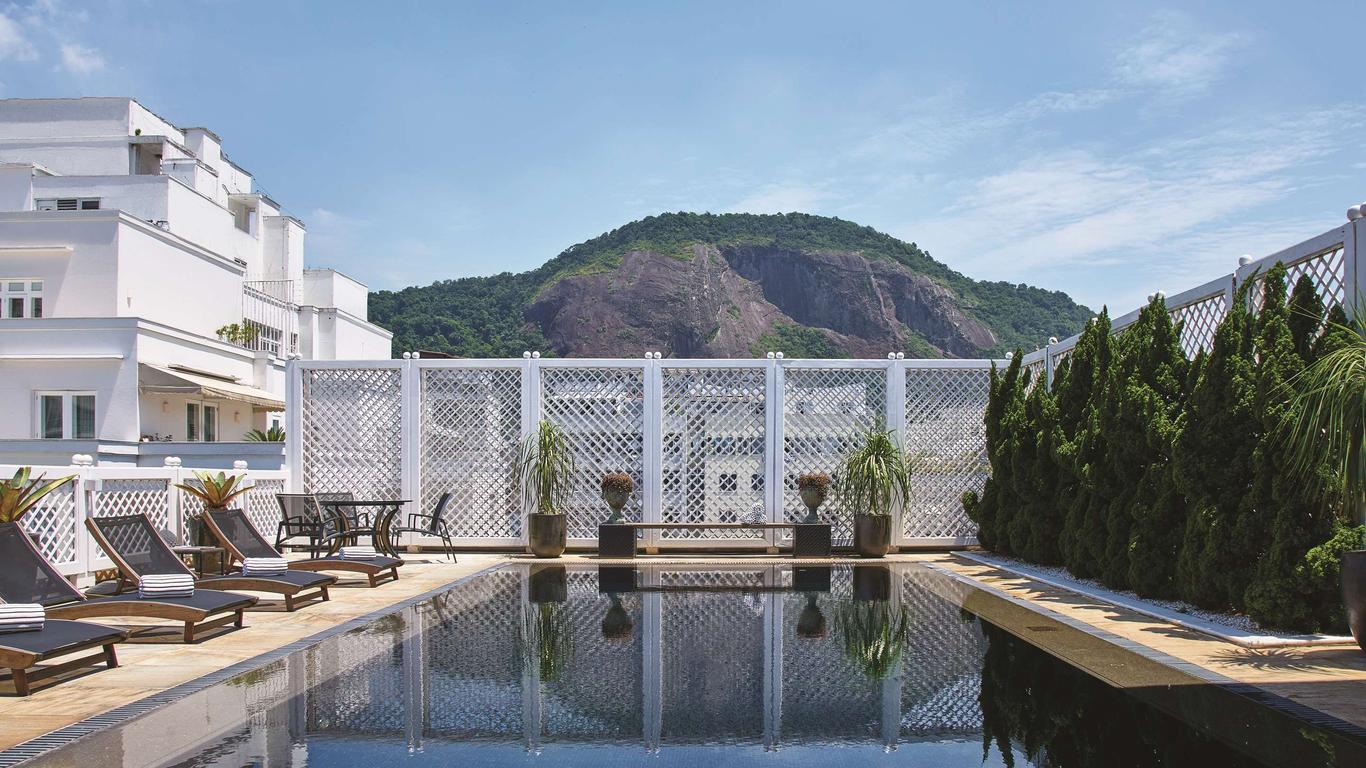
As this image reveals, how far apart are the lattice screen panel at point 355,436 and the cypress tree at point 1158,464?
322 inches

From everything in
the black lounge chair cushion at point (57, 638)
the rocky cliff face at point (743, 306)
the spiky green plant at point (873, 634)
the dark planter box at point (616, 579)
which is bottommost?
the dark planter box at point (616, 579)

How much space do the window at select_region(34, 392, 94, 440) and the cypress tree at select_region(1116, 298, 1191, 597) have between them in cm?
1995

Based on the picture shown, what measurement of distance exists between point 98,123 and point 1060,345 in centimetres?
3327

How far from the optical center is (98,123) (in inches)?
1313

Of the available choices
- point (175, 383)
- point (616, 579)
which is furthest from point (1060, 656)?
point (175, 383)

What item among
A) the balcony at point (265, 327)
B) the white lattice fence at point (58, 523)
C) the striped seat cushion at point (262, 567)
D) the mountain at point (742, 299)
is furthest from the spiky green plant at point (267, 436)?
the mountain at point (742, 299)

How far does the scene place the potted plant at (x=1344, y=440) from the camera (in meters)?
5.25

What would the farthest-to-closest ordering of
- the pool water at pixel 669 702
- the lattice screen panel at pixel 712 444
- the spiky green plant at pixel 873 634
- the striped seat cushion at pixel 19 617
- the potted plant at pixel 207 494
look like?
the lattice screen panel at pixel 712 444 < the potted plant at pixel 207 494 < the spiky green plant at pixel 873 634 < the striped seat cushion at pixel 19 617 < the pool water at pixel 669 702

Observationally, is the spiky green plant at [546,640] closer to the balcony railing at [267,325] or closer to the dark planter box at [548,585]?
the dark planter box at [548,585]

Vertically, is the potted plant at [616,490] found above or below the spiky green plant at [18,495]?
below

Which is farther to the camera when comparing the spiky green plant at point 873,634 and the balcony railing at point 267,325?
the balcony railing at point 267,325

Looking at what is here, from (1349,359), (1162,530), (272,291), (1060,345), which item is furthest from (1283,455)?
(272,291)

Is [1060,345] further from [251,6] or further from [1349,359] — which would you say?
[251,6]

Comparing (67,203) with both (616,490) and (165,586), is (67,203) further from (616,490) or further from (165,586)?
(165,586)
